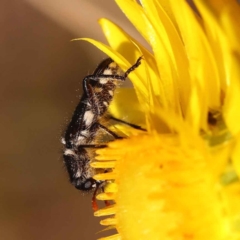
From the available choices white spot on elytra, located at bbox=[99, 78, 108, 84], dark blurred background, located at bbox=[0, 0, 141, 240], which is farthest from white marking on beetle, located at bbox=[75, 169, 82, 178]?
dark blurred background, located at bbox=[0, 0, 141, 240]

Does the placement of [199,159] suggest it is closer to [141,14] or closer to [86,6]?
[141,14]

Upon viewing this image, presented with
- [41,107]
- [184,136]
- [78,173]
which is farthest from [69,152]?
[41,107]

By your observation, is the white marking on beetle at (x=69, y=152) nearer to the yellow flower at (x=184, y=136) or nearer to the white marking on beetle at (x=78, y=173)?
the white marking on beetle at (x=78, y=173)

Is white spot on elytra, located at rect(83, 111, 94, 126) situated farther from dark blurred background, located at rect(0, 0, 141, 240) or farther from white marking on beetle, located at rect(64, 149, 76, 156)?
dark blurred background, located at rect(0, 0, 141, 240)

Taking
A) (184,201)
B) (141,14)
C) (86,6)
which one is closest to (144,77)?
(141,14)

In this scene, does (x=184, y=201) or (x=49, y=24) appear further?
(x=49, y=24)
